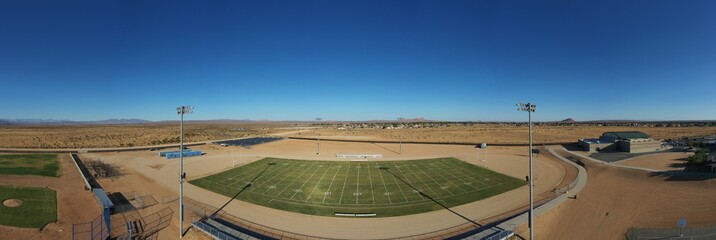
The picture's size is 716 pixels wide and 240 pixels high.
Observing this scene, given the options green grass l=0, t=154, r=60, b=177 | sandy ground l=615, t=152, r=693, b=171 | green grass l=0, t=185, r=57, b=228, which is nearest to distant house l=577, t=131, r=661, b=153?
sandy ground l=615, t=152, r=693, b=171

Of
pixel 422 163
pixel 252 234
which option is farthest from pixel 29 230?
pixel 422 163

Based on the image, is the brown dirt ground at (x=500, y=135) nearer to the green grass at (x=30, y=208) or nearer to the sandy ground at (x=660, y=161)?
the sandy ground at (x=660, y=161)

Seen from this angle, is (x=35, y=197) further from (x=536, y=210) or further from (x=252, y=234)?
(x=536, y=210)

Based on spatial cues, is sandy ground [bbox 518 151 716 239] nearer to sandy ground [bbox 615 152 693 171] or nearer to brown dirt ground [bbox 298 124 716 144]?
sandy ground [bbox 615 152 693 171]

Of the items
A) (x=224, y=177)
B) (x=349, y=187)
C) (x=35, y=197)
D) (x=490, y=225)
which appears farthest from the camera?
(x=224, y=177)

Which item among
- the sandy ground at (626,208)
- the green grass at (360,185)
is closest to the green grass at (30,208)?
the green grass at (360,185)

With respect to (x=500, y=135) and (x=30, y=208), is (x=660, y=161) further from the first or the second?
Result: (x=30, y=208)

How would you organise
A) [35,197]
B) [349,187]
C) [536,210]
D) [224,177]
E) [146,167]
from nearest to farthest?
[536,210] → [35,197] → [349,187] → [224,177] → [146,167]
